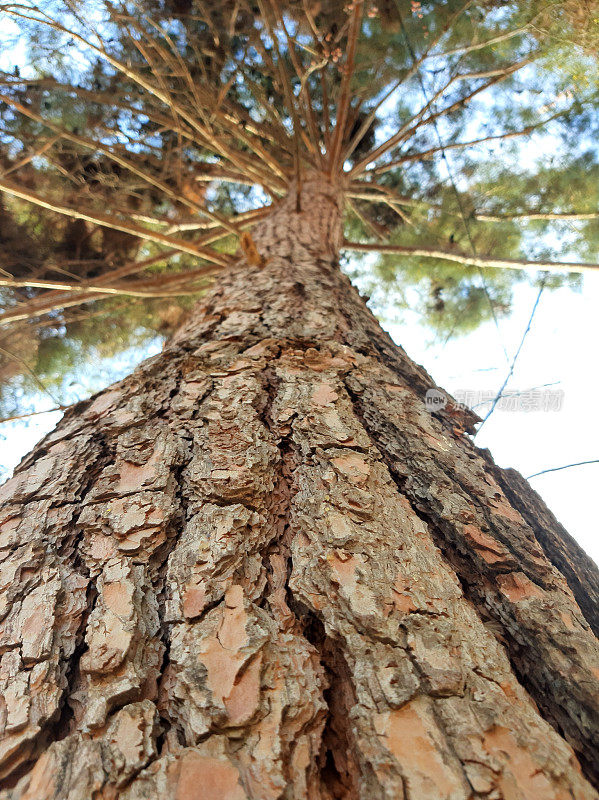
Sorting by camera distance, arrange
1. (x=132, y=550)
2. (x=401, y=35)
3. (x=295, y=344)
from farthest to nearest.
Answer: (x=401, y=35) → (x=295, y=344) → (x=132, y=550)

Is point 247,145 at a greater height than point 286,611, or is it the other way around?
point 247,145

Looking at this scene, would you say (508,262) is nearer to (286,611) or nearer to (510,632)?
(510,632)

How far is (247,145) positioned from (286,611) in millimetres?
3648

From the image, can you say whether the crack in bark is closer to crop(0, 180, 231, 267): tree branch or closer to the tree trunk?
the tree trunk

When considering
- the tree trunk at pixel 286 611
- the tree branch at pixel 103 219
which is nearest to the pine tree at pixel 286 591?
the tree trunk at pixel 286 611

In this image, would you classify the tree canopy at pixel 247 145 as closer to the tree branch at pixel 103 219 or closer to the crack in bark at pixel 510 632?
the tree branch at pixel 103 219

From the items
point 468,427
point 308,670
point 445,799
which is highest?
point 468,427

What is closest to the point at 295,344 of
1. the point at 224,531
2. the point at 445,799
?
the point at 224,531

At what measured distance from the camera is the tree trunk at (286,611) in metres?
0.49

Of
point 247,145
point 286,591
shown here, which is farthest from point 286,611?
point 247,145

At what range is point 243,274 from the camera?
1.88 meters

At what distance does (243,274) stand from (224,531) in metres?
1.35

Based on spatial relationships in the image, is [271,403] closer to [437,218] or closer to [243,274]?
[243,274]

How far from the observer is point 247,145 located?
356cm
